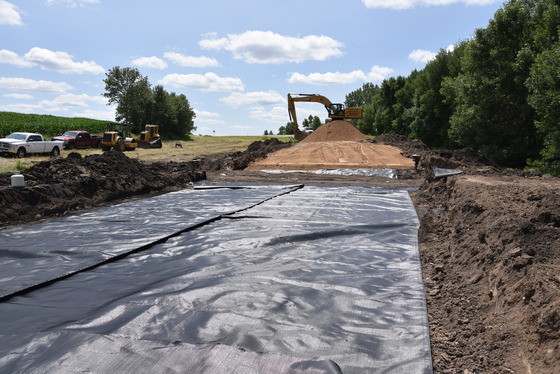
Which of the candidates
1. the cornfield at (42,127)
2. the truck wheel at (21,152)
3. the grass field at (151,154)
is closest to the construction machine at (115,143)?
the grass field at (151,154)

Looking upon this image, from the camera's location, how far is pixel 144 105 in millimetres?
43656

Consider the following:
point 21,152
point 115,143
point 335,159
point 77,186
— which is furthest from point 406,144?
point 21,152

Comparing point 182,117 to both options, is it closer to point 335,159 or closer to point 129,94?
point 129,94

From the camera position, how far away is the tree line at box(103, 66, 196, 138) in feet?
144

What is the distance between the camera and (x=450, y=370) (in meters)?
2.69

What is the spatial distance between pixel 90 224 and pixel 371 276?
4.68 meters

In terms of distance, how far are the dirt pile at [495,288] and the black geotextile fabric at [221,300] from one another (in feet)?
0.90

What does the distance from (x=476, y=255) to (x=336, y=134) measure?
2226 cm

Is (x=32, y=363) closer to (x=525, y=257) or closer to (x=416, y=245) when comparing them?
(x=525, y=257)

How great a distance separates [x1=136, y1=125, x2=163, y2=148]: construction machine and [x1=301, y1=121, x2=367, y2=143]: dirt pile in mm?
10717

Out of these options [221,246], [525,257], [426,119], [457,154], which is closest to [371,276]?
[525,257]

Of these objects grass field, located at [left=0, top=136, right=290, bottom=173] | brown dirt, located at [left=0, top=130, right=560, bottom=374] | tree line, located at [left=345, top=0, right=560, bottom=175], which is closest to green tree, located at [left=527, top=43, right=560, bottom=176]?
tree line, located at [left=345, top=0, right=560, bottom=175]

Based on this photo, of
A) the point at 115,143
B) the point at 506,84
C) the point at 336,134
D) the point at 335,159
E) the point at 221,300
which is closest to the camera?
the point at 221,300

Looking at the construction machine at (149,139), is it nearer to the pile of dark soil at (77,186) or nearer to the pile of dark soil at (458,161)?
the pile of dark soil at (77,186)
